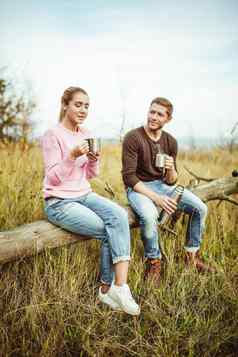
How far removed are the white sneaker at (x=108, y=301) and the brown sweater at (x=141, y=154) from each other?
101cm

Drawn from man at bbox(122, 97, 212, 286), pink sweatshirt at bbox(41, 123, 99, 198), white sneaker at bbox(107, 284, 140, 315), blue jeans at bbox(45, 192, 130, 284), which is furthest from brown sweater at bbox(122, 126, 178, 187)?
white sneaker at bbox(107, 284, 140, 315)

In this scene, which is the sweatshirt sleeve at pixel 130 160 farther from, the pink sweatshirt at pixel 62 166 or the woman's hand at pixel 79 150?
the woman's hand at pixel 79 150

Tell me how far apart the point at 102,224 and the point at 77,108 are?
94 cm

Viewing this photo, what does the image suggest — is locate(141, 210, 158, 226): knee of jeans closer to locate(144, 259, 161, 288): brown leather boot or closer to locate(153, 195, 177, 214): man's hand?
locate(153, 195, 177, 214): man's hand

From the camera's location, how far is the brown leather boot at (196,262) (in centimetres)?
282

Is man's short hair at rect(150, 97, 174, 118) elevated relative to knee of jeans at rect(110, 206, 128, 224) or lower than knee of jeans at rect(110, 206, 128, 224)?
elevated

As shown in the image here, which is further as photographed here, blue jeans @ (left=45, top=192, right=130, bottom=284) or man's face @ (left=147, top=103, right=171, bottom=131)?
man's face @ (left=147, top=103, right=171, bottom=131)

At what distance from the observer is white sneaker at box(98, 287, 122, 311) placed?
2250mm

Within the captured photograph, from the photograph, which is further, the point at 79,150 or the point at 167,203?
the point at 167,203

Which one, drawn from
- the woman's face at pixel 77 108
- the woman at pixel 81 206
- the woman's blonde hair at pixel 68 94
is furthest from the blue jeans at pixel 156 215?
the woman's blonde hair at pixel 68 94

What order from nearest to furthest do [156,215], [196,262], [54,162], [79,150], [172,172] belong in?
1. [79,150]
2. [54,162]
3. [156,215]
4. [196,262]
5. [172,172]

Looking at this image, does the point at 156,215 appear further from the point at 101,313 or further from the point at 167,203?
the point at 101,313

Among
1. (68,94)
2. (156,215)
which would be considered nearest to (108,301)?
(156,215)

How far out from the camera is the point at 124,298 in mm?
2219
